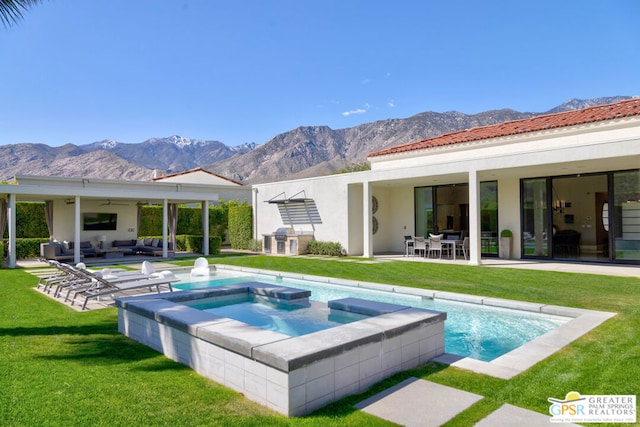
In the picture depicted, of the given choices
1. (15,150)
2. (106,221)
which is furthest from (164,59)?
(15,150)

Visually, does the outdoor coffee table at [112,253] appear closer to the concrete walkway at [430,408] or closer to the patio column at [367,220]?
the patio column at [367,220]

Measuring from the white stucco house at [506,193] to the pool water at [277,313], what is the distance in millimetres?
8029

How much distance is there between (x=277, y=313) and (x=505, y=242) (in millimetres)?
11150

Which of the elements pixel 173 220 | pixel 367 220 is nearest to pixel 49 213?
pixel 173 220

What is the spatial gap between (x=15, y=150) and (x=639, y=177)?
13355 centimetres

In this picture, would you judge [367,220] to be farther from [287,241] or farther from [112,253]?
[112,253]

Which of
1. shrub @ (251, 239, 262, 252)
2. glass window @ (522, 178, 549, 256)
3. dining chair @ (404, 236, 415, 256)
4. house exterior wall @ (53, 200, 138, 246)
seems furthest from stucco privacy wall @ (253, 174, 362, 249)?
house exterior wall @ (53, 200, 138, 246)

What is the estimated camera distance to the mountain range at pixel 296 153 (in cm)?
8206

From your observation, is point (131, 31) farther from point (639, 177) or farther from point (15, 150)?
point (15, 150)

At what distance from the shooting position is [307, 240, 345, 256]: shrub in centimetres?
1794

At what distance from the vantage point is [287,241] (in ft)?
63.8

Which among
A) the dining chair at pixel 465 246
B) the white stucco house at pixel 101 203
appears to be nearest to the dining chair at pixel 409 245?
the dining chair at pixel 465 246

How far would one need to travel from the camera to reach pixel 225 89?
5162 centimetres

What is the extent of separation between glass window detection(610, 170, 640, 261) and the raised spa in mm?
11417
